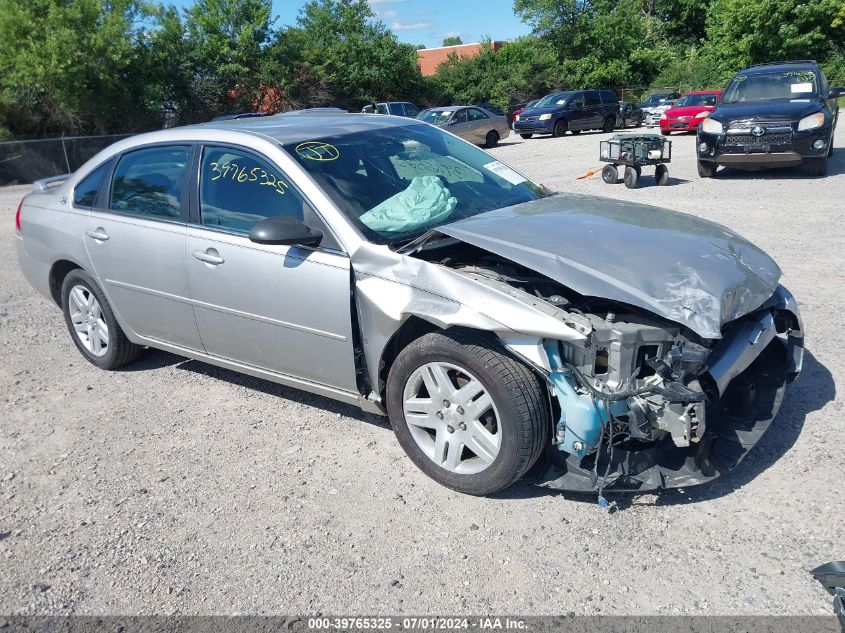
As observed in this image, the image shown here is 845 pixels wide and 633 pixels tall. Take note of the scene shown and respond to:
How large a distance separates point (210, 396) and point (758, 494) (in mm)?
3381

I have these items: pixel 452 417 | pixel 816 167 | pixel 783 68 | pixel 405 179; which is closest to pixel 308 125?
pixel 405 179

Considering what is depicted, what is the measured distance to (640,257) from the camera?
3443 millimetres

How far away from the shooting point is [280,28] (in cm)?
3117

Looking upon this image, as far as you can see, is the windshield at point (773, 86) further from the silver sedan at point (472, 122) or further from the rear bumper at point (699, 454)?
the silver sedan at point (472, 122)

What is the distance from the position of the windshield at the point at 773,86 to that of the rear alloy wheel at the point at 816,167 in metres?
1.12

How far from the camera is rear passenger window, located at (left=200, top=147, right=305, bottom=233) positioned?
3.98 metres

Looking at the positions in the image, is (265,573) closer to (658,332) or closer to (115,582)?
(115,582)

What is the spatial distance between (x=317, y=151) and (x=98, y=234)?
71.6 inches

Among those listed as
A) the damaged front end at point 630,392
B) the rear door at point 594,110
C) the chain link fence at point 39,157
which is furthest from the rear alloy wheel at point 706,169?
the chain link fence at point 39,157

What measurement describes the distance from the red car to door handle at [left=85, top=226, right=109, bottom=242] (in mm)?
22123

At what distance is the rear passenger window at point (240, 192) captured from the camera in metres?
3.98

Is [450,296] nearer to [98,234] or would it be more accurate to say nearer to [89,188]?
[98,234]

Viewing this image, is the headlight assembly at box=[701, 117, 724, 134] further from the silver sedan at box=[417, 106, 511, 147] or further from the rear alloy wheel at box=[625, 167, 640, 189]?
the silver sedan at box=[417, 106, 511, 147]

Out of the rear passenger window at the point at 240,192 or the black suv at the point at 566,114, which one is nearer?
the rear passenger window at the point at 240,192
